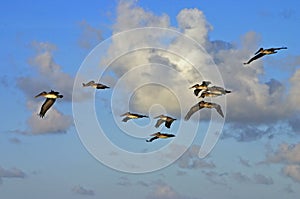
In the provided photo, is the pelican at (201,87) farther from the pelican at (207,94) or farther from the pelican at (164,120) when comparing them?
the pelican at (164,120)

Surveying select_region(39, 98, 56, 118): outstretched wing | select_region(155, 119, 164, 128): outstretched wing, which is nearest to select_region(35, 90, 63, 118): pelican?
select_region(39, 98, 56, 118): outstretched wing

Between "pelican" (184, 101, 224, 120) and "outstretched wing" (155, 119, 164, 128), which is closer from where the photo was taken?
"pelican" (184, 101, 224, 120)

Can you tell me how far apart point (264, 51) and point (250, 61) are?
5.89ft

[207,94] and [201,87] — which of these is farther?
[201,87]

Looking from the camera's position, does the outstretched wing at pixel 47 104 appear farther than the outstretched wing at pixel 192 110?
No

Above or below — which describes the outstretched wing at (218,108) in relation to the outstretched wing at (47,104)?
above

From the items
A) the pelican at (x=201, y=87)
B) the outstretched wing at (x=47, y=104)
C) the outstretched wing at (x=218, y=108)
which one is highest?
the pelican at (x=201, y=87)

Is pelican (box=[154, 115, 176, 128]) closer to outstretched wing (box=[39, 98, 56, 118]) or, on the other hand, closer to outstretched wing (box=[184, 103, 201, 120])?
outstretched wing (box=[184, 103, 201, 120])

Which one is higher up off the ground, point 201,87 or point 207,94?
point 201,87

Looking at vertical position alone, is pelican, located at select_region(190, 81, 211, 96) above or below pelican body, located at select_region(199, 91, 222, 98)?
above

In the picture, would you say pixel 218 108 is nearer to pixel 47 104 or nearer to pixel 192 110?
pixel 192 110

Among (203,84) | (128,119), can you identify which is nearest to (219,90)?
(203,84)

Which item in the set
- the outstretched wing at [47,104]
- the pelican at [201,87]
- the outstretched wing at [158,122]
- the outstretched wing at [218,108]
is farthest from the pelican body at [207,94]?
the outstretched wing at [47,104]

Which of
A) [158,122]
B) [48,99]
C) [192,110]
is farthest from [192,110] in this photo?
[48,99]
